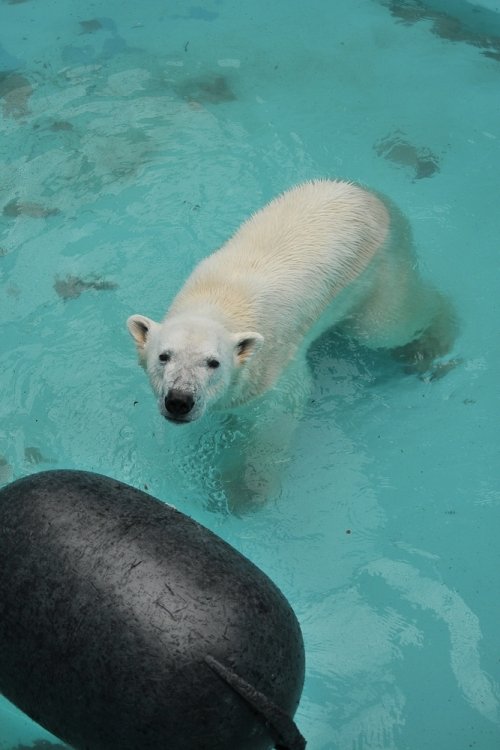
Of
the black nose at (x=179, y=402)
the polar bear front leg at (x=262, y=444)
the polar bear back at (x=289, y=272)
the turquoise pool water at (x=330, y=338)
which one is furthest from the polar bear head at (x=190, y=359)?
the turquoise pool water at (x=330, y=338)

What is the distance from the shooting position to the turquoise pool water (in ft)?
12.1

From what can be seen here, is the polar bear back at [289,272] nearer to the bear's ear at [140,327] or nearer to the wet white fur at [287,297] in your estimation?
the wet white fur at [287,297]

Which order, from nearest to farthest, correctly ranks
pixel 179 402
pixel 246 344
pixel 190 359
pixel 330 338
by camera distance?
pixel 179 402
pixel 190 359
pixel 246 344
pixel 330 338

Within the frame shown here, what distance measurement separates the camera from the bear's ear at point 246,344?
363 cm

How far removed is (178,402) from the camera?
3285mm

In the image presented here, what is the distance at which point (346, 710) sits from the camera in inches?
136

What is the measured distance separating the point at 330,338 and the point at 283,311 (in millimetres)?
678

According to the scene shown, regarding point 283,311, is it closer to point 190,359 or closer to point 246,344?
point 246,344

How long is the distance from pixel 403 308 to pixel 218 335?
4.49 ft

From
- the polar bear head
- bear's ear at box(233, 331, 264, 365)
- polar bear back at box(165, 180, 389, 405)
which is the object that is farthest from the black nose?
polar bear back at box(165, 180, 389, 405)

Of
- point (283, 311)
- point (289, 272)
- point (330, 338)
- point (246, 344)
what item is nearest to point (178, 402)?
point (246, 344)

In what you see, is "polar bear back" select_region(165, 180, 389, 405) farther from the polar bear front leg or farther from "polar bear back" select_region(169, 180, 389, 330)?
the polar bear front leg

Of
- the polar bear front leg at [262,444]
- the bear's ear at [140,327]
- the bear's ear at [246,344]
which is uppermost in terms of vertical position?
the bear's ear at [246,344]

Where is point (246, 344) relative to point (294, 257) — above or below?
below
